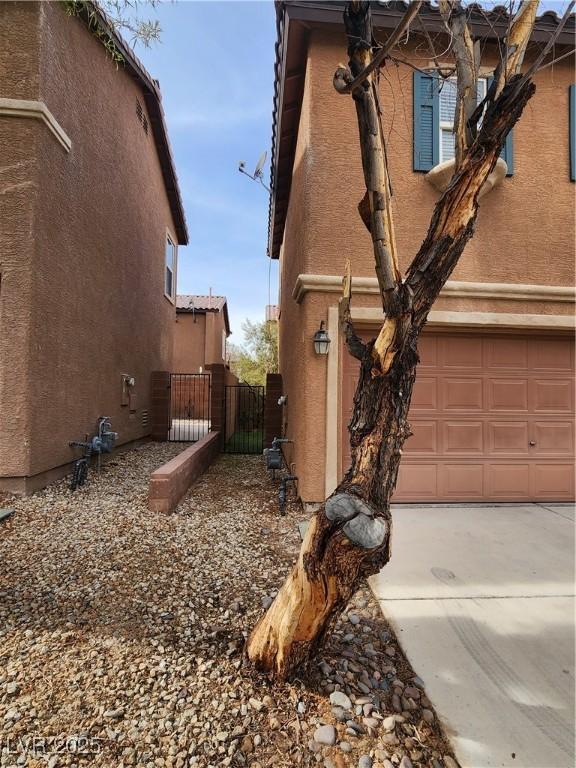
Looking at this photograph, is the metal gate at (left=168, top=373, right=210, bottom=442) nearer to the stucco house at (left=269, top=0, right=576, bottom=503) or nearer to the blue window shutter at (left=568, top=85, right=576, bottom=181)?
the stucco house at (left=269, top=0, right=576, bottom=503)

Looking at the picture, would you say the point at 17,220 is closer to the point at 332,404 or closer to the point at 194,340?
the point at 332,404

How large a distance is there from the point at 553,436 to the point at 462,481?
→ 151cm

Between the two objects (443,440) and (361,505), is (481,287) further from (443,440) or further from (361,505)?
(361,505)

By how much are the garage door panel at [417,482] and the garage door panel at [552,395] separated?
1800mm

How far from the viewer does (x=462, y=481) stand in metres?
5.43

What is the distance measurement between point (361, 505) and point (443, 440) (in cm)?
401

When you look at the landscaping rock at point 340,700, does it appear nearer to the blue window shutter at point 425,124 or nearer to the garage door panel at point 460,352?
the garage door panel at point 460,352

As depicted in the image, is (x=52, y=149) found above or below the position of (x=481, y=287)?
above

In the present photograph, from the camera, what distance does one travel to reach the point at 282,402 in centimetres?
791

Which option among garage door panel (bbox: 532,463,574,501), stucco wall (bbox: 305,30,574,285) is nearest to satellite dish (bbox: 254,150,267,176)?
stucco wall (bbox: 305,30,574,285)

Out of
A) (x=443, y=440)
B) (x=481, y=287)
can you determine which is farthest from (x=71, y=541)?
(x=481, y=287)

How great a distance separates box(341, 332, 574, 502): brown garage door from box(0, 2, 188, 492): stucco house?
4226mm

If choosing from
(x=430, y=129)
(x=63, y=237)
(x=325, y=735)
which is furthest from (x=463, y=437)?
(x=63, y=237)

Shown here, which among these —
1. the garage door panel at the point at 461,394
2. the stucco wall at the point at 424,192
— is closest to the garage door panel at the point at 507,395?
the garage door panel at the point at 461,394
